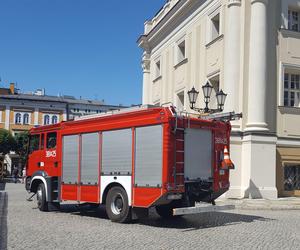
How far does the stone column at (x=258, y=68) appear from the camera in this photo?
902 inches

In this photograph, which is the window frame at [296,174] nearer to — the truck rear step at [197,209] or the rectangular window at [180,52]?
the rectangular window at [180,52]

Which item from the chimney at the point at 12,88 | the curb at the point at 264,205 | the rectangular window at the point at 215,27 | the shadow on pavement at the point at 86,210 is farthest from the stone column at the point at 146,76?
the chimney at the point at 12,88

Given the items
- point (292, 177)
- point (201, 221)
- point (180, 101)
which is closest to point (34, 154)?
point (201, 221)

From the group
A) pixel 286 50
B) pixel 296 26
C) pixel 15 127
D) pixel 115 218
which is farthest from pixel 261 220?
pixel 15 127

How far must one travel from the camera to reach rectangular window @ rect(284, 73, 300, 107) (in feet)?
81.7

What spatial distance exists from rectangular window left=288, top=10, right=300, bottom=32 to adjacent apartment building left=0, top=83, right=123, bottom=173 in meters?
58.3

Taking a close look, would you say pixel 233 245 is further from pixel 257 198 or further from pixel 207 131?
pixel 257 198

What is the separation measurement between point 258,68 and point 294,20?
13.9 feet

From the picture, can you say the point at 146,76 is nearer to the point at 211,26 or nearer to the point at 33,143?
the point at 211,26

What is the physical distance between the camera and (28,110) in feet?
279

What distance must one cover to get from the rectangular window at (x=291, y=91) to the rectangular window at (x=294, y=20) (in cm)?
240

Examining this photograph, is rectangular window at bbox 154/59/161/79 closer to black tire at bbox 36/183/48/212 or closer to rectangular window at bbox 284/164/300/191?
rectangular window at bbox 284/164/300/191

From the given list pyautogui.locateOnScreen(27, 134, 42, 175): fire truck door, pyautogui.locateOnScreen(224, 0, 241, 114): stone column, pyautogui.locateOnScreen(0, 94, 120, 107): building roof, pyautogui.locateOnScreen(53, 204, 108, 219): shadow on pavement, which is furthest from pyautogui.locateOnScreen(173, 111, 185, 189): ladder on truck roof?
pyautogui.locateOnScreen(0, 94, 120, 107): building roof

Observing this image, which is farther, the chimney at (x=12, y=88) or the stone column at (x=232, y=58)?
the chimney at (x=12, y=88)
